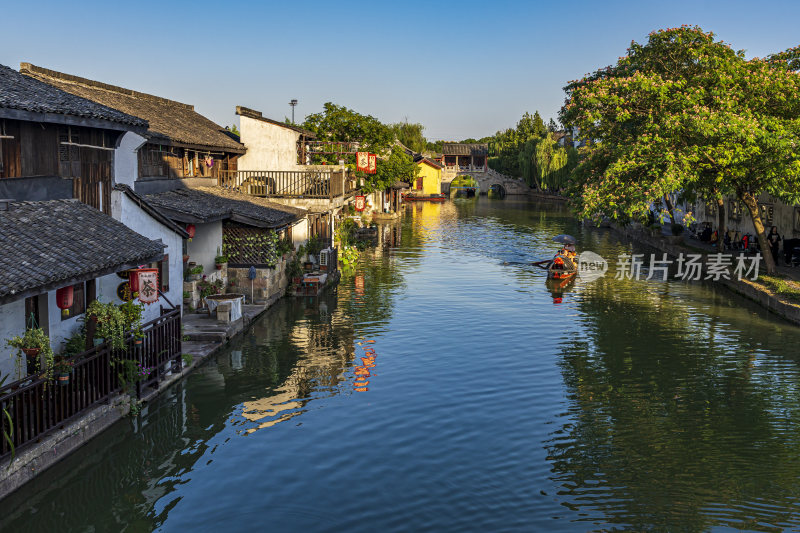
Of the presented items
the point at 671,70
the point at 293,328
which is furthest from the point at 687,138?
the point at 293,328

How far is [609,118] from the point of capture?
33.3m

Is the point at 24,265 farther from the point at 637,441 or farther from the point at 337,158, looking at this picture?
the point at 337,158

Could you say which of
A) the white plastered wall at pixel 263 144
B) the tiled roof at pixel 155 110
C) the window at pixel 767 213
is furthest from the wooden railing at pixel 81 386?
the window at pixel 767 213

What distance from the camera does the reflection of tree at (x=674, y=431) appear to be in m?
11.8

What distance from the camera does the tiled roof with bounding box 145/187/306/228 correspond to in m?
24.2

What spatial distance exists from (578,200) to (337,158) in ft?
63.3

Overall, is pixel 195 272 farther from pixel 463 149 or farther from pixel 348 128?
pixel 463 149

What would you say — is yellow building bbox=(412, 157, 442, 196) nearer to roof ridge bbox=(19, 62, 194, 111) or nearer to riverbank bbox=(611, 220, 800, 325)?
riverbank bbox=(611, 220, 800, 325)

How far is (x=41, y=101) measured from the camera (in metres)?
14.9

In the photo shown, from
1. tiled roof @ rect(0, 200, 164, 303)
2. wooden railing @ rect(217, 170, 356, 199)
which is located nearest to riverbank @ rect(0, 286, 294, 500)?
tiled roof @ rect(0, 200, 164, 303)

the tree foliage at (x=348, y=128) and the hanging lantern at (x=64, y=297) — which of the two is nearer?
the hanging lantern at (x=64, y=297)

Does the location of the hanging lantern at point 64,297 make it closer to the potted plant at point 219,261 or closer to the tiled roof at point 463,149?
the potted plant at point 219,261

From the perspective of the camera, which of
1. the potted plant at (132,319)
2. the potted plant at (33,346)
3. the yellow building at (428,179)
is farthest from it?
the yellow building at (428,179)

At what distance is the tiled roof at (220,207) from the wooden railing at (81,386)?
23.5 ft
